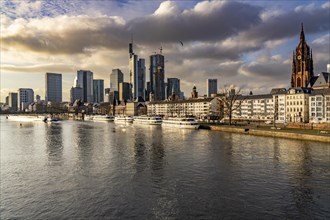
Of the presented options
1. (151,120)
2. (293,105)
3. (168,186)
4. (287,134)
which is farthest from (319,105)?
(168,186)

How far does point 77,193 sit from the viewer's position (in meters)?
32.6

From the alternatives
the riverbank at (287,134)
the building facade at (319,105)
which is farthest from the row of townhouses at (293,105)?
the riverbank at (287,134)

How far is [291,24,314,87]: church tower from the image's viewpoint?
584ft

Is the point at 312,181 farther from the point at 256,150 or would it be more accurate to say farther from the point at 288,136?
the point at 288,136

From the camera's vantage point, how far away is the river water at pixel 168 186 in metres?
27.1

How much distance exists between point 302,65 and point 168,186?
176 metres

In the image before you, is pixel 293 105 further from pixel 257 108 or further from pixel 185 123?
pixel 185 123

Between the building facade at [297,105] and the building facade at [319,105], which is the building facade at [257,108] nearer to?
the building facade at [297,105]

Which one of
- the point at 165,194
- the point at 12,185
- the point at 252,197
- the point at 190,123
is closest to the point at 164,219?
the point at 165,194

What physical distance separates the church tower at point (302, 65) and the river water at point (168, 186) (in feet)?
453

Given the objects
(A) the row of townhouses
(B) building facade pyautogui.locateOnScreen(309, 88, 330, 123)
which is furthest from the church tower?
(B) building facade pyautogui.locateOnScreen(309, 88, 330, 123)

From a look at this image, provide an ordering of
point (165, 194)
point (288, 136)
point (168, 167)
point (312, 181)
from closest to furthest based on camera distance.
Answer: point (165, 194) → point (312, 181) → point (168, 167) → point (288, 136)

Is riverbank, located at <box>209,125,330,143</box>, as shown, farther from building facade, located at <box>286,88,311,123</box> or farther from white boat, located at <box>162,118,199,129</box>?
building facade, located at <box>286,88,311,123</box>

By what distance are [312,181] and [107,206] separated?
87.4 ft
